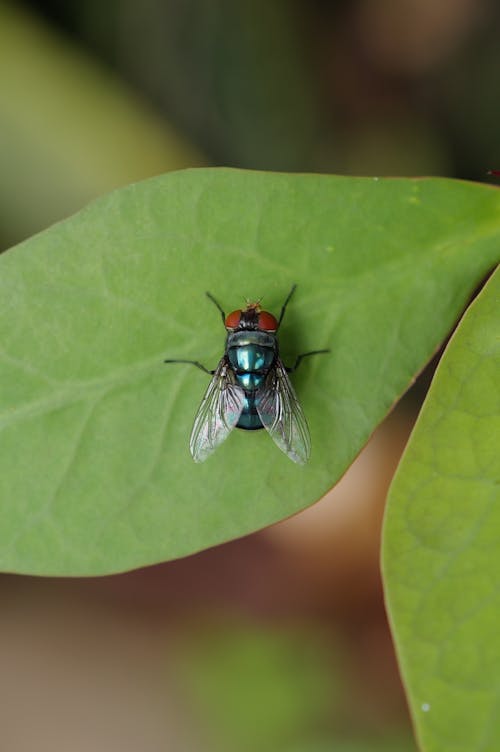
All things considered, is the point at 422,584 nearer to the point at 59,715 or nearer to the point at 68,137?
the point at 68,137

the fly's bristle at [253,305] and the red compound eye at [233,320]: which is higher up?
the fly's bristle at [253,305]

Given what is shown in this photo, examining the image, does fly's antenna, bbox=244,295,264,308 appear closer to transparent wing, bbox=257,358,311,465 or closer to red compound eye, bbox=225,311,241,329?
red compound eye, bbox=225,311,241,329

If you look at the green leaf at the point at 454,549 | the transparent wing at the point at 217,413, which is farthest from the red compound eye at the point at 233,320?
the green leaf at the point at 454,549

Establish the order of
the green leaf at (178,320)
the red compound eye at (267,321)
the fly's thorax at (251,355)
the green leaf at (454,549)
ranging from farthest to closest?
the fly's thorax at (251,355), the red compound eye at (267,321), the green leaf at (178,320), the green leaf at (454,549)

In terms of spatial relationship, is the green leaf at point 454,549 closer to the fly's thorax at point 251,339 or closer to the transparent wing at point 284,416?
the transparent wing at point 284,416

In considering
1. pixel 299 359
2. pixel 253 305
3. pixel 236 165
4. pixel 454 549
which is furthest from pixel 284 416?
pixel 236 165

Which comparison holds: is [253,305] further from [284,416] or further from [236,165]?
[236,165]

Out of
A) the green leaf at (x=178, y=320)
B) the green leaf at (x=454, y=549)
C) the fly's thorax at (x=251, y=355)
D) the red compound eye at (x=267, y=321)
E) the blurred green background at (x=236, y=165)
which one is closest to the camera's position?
the green leaf at (x=454, y=549)

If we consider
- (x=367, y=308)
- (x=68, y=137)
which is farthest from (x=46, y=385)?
(x=68, y=137)
